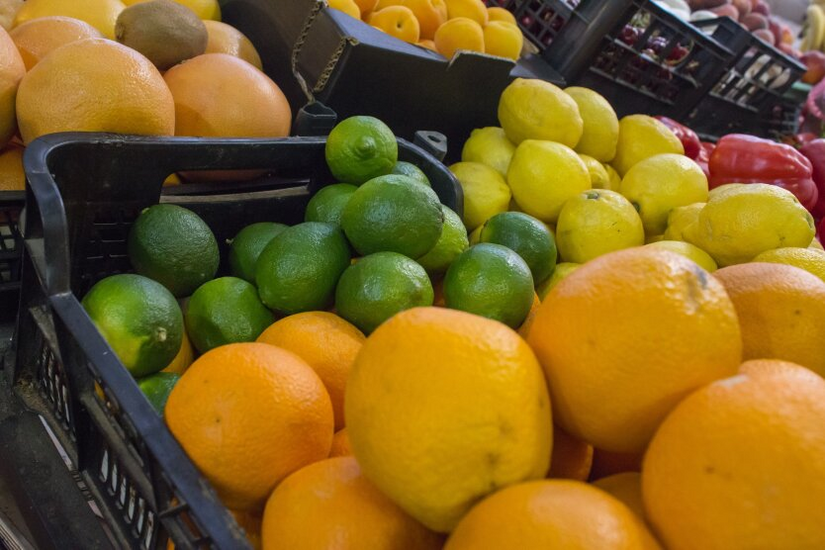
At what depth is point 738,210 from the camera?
1184 mm

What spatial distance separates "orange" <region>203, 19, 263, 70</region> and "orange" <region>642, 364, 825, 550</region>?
1.33 m

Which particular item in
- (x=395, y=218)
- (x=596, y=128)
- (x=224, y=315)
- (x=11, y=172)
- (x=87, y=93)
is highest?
(x=596, y=128)

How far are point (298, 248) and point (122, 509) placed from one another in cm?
42

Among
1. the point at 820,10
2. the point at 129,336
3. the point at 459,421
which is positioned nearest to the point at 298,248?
the point at 129,336

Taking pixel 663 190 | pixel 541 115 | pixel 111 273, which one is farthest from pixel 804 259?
pixel 111 273

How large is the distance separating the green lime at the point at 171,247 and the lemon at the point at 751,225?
0.98 m

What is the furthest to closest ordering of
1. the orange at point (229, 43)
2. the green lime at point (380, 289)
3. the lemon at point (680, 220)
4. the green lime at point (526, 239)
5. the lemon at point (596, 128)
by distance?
the lemon at point (596, 128)
the orange at point (229, 43)
the lemon at point (680, 220)
the green lime at point (526, 239)
the green lime at point (380, 289)

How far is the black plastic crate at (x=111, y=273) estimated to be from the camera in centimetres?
60

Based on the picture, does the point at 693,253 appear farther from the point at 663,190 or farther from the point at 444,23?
the point at 444,23

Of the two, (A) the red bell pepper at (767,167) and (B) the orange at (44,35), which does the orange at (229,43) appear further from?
(A) the red bell pepper at (767,167)

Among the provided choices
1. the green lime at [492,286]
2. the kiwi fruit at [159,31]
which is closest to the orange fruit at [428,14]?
the kiwi fruit at [159,31]

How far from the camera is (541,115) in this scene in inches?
60.3

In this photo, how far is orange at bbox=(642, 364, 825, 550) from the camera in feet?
1.39

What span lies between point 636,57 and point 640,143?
546 millimetres
